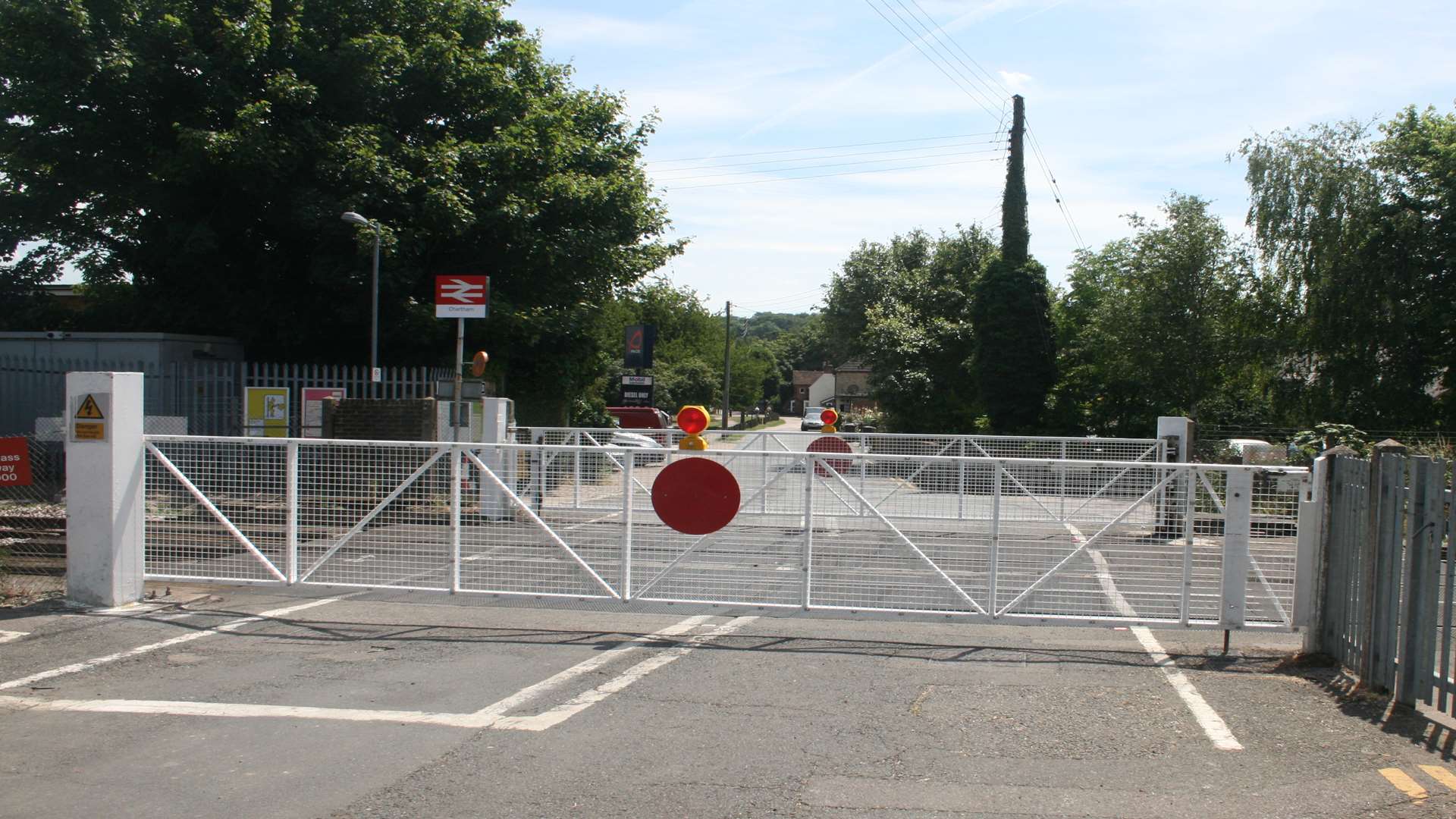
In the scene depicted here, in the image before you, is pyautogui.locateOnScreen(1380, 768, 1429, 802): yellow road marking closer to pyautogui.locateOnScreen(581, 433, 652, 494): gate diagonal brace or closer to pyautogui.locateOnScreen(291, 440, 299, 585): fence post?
pyautogui.locateOnScreen(581, 433, 652, 494): gate diagonal brace

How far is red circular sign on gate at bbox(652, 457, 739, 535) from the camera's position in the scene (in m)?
8.75

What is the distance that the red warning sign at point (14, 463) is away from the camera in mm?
10750

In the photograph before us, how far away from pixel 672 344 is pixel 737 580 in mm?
72676

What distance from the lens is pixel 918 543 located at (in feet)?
30.0

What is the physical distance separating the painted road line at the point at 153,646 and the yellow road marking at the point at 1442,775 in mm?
8100

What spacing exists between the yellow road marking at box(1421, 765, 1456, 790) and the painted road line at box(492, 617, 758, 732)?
14.8 ft

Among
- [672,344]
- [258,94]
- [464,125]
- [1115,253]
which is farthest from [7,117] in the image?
[672,344]

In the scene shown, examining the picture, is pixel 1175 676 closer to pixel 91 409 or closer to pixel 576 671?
pixel 576 671

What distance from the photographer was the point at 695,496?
879 centimetres

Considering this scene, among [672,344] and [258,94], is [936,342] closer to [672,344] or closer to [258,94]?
[258,94]


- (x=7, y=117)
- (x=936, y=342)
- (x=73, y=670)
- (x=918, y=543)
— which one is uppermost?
(x=7, y=117)

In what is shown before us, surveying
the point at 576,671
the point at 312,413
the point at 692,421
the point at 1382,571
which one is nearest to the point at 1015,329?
the point at 312,413

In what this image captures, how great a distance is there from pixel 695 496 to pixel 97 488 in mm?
5116

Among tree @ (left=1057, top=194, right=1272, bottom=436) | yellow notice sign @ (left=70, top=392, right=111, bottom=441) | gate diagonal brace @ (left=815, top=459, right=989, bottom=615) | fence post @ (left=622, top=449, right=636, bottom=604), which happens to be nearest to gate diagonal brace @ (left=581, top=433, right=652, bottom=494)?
fence post @ (left=622, top=449, right=636, bottom=604)
